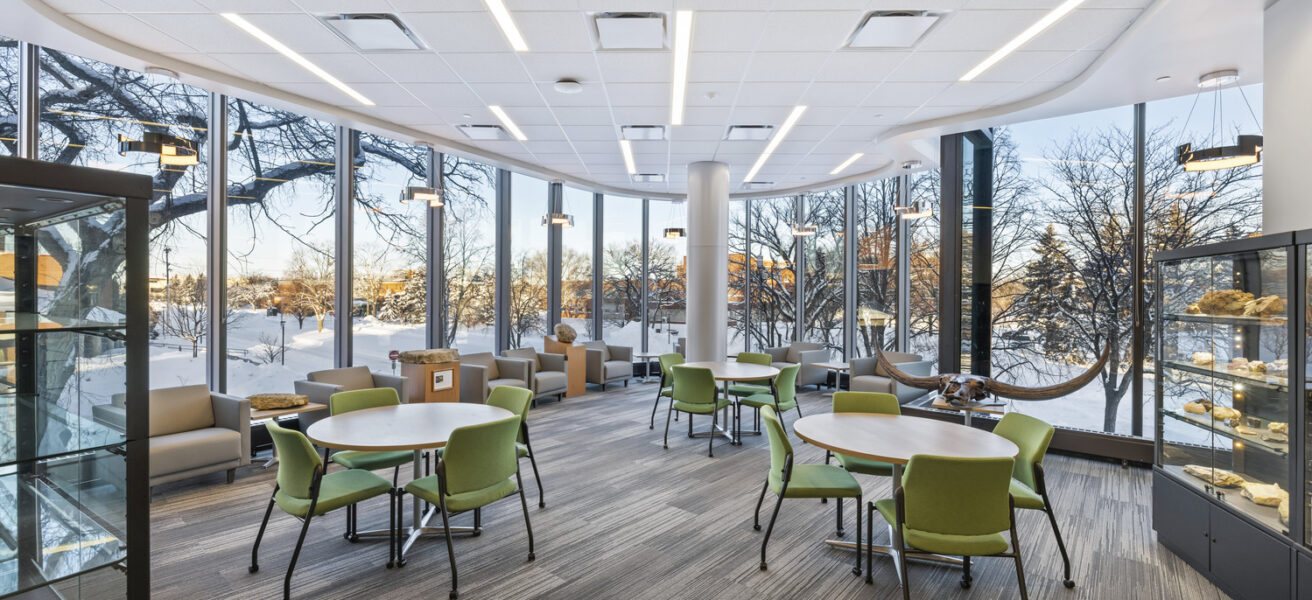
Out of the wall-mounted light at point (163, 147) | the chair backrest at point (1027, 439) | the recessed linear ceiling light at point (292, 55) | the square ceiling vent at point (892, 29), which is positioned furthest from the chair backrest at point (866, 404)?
the wall-mounted light at point (163, 147)

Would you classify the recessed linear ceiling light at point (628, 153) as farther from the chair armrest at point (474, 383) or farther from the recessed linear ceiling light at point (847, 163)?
the chair armrest at point (474, 383)

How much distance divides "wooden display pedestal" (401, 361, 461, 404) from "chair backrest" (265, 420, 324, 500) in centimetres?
355

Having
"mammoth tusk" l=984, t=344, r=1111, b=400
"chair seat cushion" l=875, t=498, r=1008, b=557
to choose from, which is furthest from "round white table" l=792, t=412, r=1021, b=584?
"mammoth tusk" l=984, t=344, r=1111, b=400

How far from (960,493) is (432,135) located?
6613mm

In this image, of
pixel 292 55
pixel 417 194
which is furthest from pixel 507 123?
pixel 292 55

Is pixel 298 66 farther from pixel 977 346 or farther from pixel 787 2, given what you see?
pixel 977 346

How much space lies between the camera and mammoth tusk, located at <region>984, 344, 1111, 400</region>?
436cm

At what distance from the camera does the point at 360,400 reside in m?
4.18

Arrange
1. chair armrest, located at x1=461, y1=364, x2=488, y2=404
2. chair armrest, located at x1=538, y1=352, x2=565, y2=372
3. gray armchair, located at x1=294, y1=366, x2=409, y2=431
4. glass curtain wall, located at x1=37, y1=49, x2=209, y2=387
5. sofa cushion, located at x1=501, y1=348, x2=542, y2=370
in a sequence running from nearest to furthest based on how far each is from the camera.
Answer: glass curtain wall, located at x1=37, y1=49, x2=209, y2=387 < gray armchair, located at x1=294, y1=366, x2=409, y2=431 < chair armrest, located at x1=461, y1=364, x2=488, y2=404 < sofa cushion, located at x1=501, y1=348, x2=542, y2=370 < chair armrest, located at x1=538, y1=352, x2=565, y2=372

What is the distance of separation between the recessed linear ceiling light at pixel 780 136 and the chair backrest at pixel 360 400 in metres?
4.59

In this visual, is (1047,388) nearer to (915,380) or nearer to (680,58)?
(915,380)

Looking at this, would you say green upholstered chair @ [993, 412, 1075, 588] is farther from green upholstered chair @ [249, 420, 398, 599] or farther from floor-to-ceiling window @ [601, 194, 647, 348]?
floor-to-ceiling window @ [601, 194, 647, 348]

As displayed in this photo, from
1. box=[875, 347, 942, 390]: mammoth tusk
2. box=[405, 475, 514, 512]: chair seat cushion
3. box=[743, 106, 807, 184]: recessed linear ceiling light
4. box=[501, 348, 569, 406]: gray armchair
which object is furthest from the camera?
box=[501, 348, 569, 406]: gray armchair

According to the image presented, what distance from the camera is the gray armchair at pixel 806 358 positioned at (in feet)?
30.2
